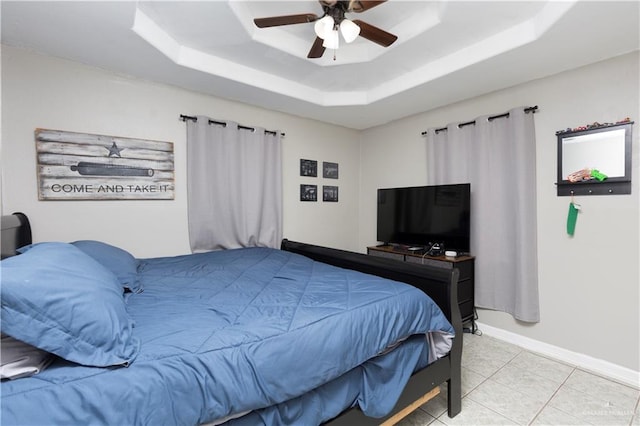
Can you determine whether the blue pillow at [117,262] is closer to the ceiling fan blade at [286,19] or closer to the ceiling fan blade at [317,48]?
the ceiling fan blade at [286,19]

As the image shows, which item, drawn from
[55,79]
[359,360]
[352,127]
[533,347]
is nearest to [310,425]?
[359,360]

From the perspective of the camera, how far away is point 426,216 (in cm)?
320

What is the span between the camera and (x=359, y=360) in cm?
129

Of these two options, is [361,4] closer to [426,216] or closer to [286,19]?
[286,19]

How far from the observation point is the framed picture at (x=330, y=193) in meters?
3.97

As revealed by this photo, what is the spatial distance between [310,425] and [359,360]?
32cm

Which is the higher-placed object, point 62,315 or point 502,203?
point 502,203

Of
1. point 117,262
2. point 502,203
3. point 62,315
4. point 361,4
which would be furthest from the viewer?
point 502,203

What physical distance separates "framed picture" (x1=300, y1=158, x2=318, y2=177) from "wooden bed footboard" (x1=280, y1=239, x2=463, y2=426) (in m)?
1.87

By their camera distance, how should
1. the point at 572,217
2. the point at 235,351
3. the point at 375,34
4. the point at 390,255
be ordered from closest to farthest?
1. the point at 235,351
2. the point at 375,34
3. the point at 572,217
4. the point at 390,255

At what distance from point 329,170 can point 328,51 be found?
65.9 inches

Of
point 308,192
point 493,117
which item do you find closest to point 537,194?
point 493,117

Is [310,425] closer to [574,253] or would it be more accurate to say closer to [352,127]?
[574,253]

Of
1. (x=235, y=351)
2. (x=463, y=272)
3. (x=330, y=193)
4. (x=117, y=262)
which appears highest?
(x=330, y=193)
